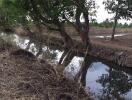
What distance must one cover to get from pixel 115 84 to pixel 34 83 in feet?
25.6

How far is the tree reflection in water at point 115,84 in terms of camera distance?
703 inches

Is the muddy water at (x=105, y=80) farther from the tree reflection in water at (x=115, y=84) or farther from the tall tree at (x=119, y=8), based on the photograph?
the tall tree at (x=119, y=8)

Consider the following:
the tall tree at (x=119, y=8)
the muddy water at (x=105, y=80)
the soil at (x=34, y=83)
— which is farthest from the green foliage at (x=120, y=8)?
the soil at (x=34, y=83)

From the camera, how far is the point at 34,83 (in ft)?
45.2

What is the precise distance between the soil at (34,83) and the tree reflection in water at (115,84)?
3.06 m

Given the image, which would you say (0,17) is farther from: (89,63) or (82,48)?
(89,63)

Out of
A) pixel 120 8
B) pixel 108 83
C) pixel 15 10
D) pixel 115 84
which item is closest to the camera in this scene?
pixel 115 84

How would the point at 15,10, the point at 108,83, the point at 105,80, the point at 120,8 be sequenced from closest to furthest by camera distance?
the point at 108,83
the point at 105,80
the point at 120,8
the point at 15,10

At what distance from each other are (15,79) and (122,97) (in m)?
5.91

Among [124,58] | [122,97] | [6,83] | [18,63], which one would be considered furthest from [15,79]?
[124,58]

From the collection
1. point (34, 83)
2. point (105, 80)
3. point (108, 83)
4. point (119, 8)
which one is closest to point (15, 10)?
point (119, 8)

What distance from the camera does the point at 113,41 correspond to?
109 feet

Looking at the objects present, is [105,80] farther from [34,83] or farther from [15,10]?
[15,10]

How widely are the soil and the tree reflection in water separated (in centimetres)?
306
